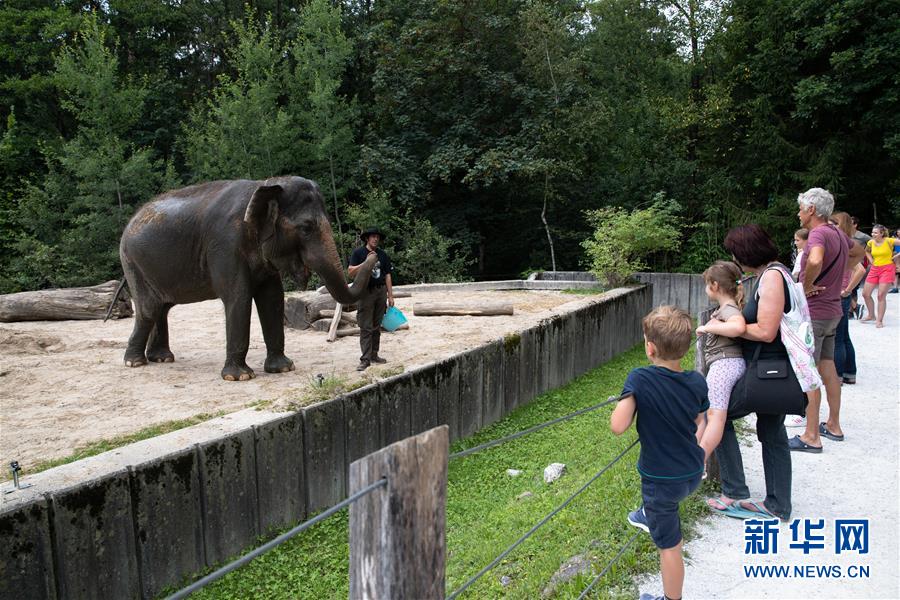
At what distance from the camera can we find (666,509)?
9.08 ft

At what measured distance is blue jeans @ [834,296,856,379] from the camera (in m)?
6.24

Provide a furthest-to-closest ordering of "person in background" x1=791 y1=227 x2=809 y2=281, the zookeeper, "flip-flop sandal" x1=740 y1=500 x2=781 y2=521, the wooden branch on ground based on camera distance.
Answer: the wooden branch on ground < the zookeeper < "person in background" x1=791 y1=227 x2=809 y2=281 < "flip-flop sandal" x1=740 y1=500 x2=781 y2=521

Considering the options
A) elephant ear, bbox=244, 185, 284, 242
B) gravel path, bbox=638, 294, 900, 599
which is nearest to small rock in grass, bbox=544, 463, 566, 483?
gravel path, bbox=638, 294, 900, 599

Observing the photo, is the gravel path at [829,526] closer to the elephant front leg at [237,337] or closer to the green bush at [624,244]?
the elephant front leg at [237,337]

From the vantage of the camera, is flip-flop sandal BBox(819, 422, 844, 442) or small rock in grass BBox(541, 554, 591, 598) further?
flip-flop sandal BBox(819, 422, 844, 442)

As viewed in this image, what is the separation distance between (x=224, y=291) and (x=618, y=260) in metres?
9.16

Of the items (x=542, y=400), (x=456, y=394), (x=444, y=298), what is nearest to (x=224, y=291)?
(x=456, y=394)

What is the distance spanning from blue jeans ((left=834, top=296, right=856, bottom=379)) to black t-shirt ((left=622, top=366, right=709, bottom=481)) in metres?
4.14

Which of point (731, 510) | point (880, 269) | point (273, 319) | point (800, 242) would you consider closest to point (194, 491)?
point (273, 319)

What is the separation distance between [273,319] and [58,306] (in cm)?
593

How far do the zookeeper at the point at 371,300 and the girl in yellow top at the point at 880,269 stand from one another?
7715mm

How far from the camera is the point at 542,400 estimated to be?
26.5 ft

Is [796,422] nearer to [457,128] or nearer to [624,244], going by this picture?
[624,244]

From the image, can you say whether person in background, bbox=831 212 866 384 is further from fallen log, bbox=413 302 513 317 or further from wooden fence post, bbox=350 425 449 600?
fallen log, bbox=413 302 513 317
